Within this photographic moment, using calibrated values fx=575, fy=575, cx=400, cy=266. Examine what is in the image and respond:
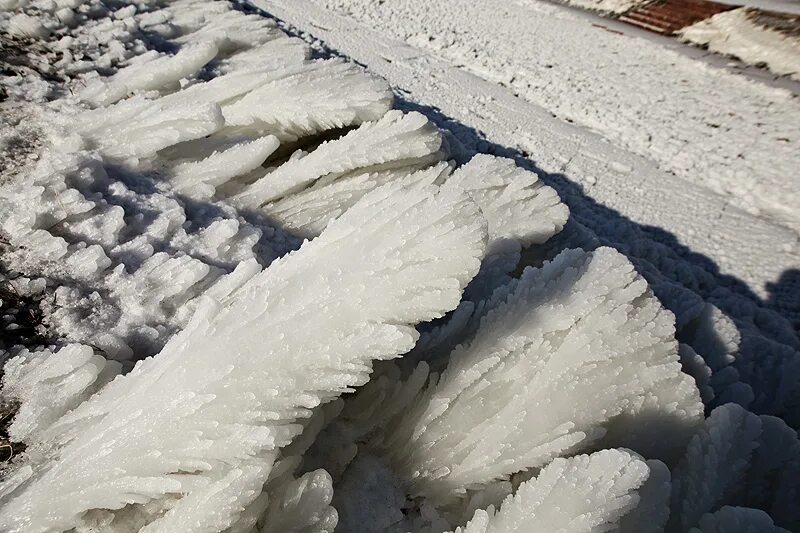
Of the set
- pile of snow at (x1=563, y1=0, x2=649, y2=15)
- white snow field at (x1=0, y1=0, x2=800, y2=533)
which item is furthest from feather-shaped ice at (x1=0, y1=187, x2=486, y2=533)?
pile of snow at (x1=563, y1=0, x2=649, y2=15)

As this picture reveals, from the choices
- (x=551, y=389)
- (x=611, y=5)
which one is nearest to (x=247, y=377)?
(x=551, y=389)

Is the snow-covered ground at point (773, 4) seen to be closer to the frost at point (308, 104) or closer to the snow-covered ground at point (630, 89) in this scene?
the snow-covered ground at point (630, 89)

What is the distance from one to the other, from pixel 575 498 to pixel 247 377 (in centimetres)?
51

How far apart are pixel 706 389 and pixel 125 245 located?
1.38 meters

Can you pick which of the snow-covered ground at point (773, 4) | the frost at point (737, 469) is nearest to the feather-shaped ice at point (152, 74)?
the frost at point (737, 469)

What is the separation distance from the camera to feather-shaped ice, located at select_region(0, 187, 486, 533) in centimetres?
82

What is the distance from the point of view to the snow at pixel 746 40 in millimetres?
4496

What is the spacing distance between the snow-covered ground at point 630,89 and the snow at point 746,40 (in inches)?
15.7

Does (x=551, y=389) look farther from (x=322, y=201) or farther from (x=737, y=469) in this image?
(x=322, y=201)

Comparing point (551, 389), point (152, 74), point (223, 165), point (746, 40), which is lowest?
point (746, 40)

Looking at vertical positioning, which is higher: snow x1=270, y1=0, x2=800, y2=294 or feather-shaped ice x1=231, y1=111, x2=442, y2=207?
feather-shaped ice x1=231, y1=111, x2=442, y2=207

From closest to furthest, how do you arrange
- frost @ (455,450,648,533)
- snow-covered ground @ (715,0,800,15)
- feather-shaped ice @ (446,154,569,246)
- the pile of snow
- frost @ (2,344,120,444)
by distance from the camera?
frost @ (455,450,648,533) < frost @ (2,344,120,444) < feather-shaped ice @ (446,154,569,246) < snow-covered ground @ (715,0,800,15) < the pile of snow

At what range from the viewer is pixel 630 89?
426cm

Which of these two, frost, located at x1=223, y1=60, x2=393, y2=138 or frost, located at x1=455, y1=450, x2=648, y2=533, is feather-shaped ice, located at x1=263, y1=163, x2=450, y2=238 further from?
frost, located at x1=455, y1=450, x2=648, y2=533
